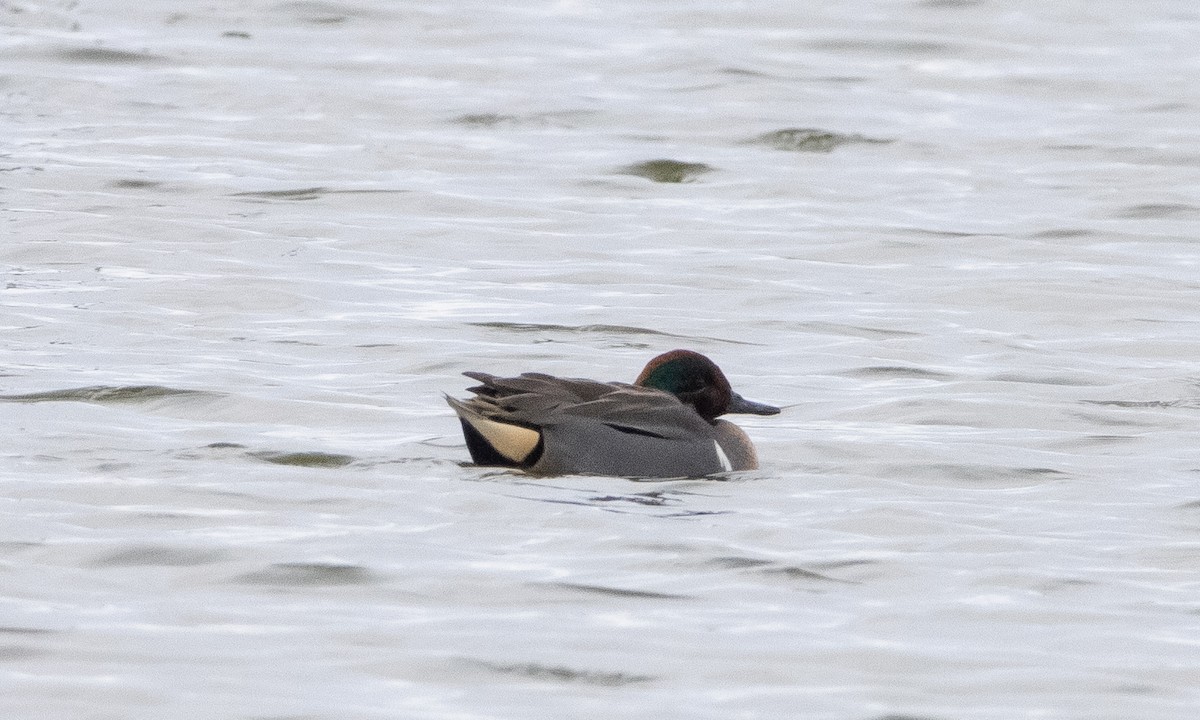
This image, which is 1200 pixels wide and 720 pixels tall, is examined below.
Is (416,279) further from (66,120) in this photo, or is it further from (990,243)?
(66,120)

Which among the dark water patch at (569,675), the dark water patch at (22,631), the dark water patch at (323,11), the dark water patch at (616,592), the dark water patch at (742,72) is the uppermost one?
the dark water patch at (323,11)

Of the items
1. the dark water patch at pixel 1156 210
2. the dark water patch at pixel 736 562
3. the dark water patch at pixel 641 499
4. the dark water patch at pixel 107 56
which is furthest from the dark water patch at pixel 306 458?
the dark water patch at pixel 107 56

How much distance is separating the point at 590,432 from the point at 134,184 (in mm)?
7329

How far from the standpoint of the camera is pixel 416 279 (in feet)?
41.3

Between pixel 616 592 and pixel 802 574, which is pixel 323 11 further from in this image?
pixel 616 592

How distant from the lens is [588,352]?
10867mm

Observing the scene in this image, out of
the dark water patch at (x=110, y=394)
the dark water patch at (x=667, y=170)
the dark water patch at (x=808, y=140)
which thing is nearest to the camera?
the dark water patch at (x=110, y=394)

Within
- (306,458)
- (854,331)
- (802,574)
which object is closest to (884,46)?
(854,331)

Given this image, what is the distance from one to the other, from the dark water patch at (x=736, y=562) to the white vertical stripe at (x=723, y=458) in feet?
4.05

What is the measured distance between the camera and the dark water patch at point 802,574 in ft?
22.6

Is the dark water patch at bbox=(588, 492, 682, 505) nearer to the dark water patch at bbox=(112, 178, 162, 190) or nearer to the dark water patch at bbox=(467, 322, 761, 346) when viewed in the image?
the dark water patch at bbox=(467, 322, 761, 346)

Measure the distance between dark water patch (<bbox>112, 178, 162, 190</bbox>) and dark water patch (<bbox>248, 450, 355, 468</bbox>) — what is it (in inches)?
255

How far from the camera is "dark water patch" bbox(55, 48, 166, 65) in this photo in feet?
63.1

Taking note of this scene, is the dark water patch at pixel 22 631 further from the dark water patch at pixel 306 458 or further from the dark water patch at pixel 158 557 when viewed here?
the dark water patch at pixel 306 458
